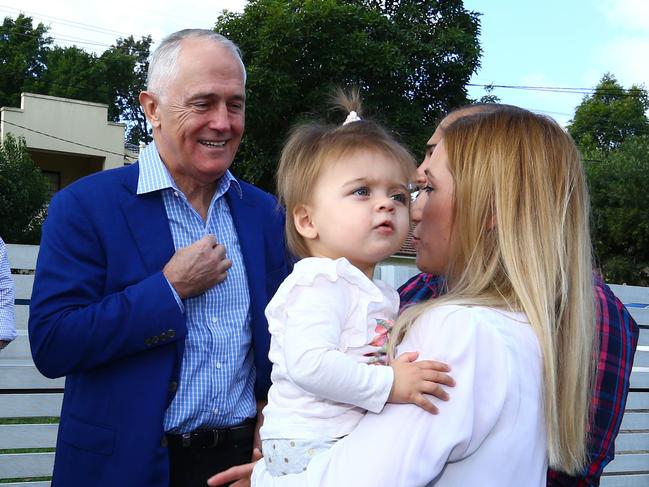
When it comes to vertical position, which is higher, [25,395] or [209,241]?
[209,241]

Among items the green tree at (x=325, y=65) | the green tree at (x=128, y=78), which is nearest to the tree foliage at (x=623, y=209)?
the green tree at (x=325, y=65)

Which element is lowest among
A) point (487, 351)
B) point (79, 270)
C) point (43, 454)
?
point (43, 454)

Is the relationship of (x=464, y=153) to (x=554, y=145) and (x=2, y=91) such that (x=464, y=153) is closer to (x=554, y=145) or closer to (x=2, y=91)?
(x=554, y=145)

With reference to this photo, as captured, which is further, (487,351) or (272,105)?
(272,105)

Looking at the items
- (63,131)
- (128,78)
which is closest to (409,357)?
(63,131)

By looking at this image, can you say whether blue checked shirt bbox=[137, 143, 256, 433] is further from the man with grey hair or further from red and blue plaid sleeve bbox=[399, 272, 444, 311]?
red and blue plaid sleeve bbox=[399, 272, 444, 311]

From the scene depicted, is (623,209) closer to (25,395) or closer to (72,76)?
(25,395)

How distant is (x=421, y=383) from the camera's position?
1.43m

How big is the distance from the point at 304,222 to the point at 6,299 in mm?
2714

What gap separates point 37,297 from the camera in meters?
2.22

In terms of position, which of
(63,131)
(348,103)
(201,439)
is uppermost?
(348,103)

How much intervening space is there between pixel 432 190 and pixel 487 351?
1.68 ft

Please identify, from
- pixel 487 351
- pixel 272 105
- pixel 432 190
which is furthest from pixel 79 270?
pixel 272 105

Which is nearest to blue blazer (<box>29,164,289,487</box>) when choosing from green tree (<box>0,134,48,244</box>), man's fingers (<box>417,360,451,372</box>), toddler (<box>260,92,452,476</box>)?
toddler (<box>260,92,452,476</box>)
